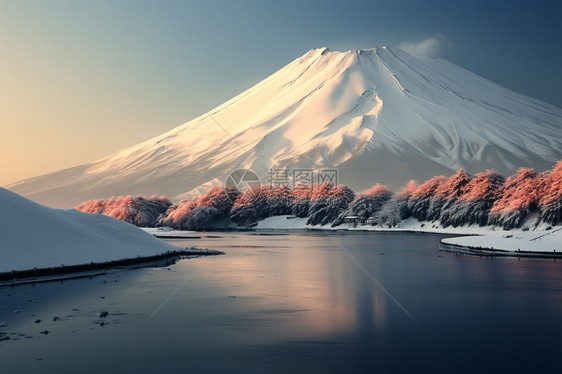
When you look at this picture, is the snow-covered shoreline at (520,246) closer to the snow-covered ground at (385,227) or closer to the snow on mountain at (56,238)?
the snow on mountain at (56,238)

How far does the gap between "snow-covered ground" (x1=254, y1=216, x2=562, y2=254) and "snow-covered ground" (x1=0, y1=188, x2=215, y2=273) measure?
23.8 meters

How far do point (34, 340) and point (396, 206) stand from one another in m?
84.8

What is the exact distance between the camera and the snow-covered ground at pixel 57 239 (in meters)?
23.5

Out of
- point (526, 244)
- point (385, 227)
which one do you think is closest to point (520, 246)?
point (526, 244)

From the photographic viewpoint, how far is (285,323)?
42.5ft

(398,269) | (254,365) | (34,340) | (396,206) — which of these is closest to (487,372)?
(254,365)

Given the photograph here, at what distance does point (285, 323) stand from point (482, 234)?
185 feet

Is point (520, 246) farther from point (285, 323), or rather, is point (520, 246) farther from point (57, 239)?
point (285, 323)

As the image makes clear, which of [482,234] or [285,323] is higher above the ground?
[482,234]

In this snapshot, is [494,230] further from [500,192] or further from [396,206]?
[396,206]

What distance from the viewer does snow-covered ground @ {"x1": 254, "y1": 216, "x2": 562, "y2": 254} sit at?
38.4 metres

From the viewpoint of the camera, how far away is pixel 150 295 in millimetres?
17328

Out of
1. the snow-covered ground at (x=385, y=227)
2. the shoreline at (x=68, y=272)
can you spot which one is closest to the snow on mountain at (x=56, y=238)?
the shoreline at (x=68, y=272)

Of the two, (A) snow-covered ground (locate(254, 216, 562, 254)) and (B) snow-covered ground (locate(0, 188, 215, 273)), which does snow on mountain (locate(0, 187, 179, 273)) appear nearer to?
(B) snow-covered ground (locate(0, 188, 215, 273))
